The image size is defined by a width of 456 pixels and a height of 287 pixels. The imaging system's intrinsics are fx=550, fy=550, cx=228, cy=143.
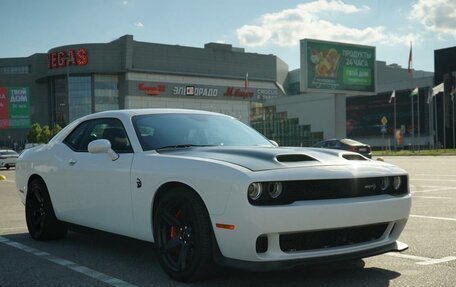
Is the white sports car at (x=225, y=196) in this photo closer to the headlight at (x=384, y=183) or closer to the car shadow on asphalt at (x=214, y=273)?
the headlight at (x=384, y=183)

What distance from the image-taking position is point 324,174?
4121 mm

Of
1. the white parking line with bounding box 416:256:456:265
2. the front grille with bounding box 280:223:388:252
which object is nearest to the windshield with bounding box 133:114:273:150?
the front grille with bounding box 280:223:388:252

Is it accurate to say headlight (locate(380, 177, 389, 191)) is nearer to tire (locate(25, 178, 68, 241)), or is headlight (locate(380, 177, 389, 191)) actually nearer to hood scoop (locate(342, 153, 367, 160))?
hood scoop (locate(342, 153, 367, 160))

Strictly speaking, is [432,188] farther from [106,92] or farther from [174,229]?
[106,92]

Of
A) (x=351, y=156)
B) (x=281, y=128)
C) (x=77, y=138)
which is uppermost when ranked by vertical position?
(x=281, y=128)

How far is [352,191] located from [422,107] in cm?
8118

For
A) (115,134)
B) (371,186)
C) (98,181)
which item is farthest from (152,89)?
(371,186)

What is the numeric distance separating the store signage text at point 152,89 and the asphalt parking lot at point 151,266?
104 metres

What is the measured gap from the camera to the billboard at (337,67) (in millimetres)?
43781

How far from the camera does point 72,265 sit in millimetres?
5195

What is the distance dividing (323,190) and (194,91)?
115 m

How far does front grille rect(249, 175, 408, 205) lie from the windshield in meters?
1.45

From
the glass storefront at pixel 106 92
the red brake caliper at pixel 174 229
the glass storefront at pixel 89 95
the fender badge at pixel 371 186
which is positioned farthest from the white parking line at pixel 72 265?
the glass storefront at pixel 106 92

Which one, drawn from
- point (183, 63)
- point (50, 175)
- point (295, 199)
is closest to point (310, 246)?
point (295, 199)
